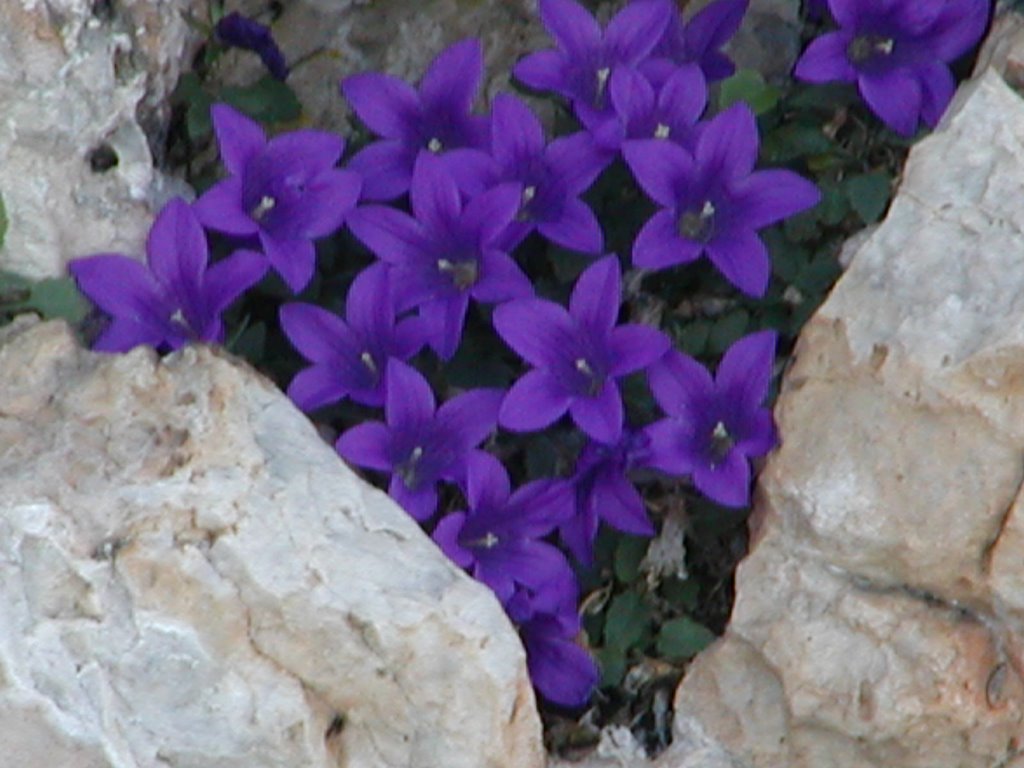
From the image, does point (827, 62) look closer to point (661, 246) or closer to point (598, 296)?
point (661, 246)

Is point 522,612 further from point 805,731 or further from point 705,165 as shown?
point 705,165

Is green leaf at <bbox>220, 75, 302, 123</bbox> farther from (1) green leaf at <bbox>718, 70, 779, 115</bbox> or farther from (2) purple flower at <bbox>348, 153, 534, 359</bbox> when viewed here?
(1) green leaf at <bbox>718, 70, 779, 115</bbox>

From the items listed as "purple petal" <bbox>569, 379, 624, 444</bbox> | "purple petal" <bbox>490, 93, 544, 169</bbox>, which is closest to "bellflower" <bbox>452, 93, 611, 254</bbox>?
"purple petal" <bbox>490, 93, 544, 169</bbox>

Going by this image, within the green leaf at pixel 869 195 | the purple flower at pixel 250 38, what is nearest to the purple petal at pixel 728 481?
the green leaf at pixel 869 195

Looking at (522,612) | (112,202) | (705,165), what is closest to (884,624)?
(522,612)

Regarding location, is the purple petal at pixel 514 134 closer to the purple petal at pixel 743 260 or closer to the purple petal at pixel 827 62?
the purple petal at pixel 743 260

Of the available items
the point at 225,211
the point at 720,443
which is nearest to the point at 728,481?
the point at 720,443
